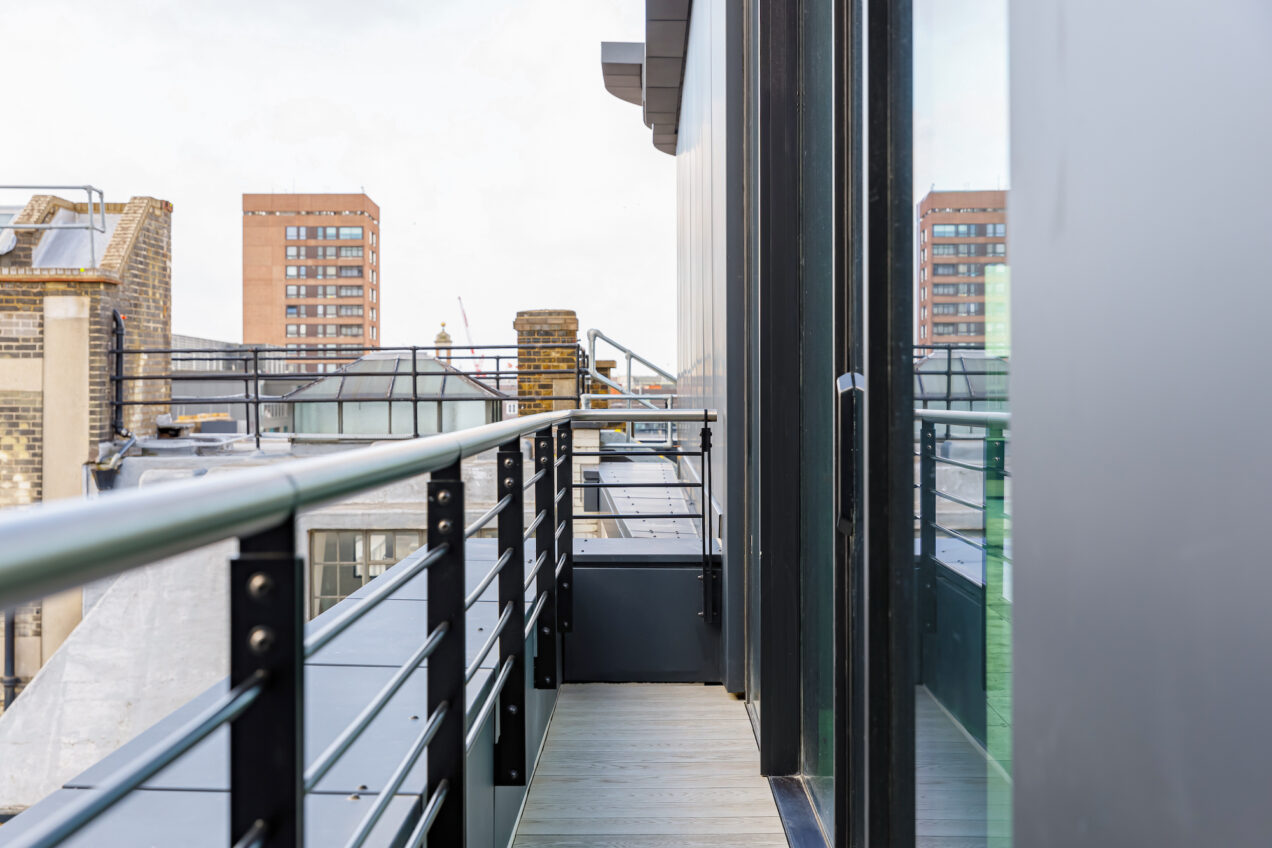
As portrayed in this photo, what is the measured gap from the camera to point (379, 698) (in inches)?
34.0

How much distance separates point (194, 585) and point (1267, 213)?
5.70 m

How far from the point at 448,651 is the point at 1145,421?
871mm

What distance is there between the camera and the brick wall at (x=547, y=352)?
7156 mm

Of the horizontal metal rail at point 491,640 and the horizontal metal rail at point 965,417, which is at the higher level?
the horizontal metal rail at point 965,417

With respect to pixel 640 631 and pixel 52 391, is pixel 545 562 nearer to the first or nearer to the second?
pixel 640 631

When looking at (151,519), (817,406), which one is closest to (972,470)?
(151,519)

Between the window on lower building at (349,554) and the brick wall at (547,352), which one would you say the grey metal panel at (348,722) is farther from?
the brick wall at (547,352)

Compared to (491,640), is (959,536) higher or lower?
higher

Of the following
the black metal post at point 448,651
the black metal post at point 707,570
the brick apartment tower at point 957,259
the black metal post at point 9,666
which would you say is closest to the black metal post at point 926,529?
the brick apartment tower at point 957,259

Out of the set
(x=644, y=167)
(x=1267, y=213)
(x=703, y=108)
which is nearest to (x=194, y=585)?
(x=703, y=108)

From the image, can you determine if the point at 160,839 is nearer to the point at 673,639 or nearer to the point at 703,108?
the point at 673,639

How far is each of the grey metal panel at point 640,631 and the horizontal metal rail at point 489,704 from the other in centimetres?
131

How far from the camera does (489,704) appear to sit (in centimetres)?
155

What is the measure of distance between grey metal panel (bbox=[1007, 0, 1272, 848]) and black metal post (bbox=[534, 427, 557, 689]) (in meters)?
1.79
